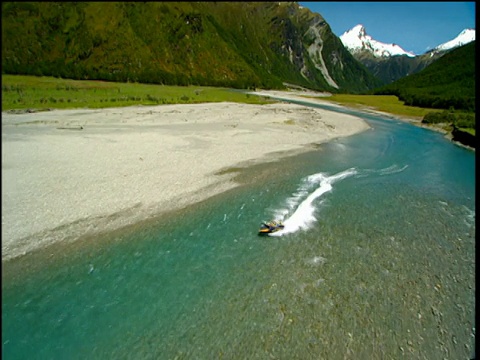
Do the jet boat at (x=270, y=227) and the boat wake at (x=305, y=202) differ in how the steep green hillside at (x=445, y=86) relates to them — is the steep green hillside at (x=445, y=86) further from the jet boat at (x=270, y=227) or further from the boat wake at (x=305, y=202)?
the jet boat at (x=270, y=227)

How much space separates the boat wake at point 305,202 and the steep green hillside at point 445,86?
84433mm

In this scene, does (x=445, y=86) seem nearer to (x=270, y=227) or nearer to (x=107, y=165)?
(x=270, y=227)

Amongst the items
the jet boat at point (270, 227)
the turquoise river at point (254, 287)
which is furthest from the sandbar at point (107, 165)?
the jet boat at point (270, 227)

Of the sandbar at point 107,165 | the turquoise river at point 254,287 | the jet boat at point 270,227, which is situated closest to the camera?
the turquoise river at point 254,287

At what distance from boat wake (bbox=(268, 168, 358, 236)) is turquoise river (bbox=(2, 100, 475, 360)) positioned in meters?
0.16

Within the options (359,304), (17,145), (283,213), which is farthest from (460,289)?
(17,145)

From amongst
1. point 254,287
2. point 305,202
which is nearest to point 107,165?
point 305,202

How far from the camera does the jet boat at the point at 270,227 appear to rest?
18062 mm

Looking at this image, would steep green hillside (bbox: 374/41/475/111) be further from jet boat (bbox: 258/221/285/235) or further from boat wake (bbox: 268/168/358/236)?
jet boat (bbox: 258/221/285/235)

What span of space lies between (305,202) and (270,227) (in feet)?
18.7

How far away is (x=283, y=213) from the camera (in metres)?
21.0

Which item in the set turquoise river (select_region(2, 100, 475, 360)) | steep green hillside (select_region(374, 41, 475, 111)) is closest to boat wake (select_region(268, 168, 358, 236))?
turquoise river (select_region(2, 100, 475, 360))

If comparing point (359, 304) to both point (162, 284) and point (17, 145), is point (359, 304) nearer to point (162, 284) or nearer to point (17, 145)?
point (162, 284)

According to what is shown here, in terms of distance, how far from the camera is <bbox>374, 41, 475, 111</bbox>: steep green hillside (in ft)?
349
